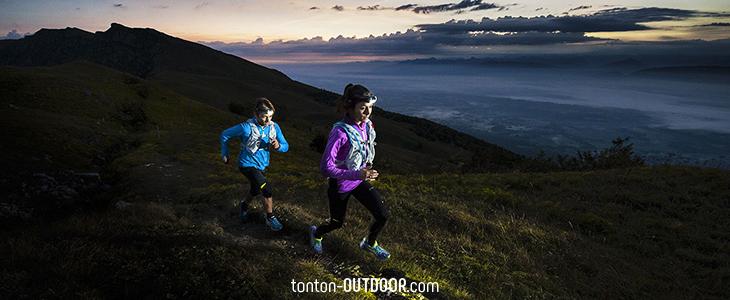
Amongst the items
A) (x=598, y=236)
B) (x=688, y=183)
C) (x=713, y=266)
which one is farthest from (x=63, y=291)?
(x=688, y=183)

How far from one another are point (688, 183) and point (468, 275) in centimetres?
1449

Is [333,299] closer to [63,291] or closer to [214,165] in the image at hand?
[63,291]

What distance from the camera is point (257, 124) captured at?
8.23m

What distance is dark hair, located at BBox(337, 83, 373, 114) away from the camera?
239 inches

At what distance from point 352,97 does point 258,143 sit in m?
3.09

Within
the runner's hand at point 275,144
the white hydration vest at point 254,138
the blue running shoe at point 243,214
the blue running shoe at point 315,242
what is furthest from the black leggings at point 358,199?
the blue running shoe at point 243,214

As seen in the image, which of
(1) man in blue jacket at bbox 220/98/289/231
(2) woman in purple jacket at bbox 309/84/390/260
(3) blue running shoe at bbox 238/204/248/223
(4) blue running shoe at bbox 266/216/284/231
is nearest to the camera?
(2) woman in purple jacket at bbox 309/84/390/260

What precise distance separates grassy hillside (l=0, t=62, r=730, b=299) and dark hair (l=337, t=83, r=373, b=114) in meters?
2.52

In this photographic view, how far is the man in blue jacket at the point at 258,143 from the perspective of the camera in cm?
809

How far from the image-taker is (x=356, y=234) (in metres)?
8.16

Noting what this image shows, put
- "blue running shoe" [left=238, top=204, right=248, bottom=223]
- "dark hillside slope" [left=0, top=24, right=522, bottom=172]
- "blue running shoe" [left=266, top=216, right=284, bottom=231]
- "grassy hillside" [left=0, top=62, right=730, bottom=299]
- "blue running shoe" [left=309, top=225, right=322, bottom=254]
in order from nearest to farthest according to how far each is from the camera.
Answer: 1. "grassy hillside" [left=0, top=62, right=730, bottom=299]
2. "blue running shoe" [left=309, top=225, right=322, bottom=254]
3. "blue running shoe" [left=266, top=216, right=284, bottom=231]
4. "blue running shoe" [left=238, top=204, right=248, bottom=223]
5. "dark hillside slope" [left=0, top=24, right=522, bottom=172]

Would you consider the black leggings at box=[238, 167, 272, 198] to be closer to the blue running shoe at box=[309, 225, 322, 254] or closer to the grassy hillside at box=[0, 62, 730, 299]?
the grassy hillside at box=[0, 62, 730, 299]

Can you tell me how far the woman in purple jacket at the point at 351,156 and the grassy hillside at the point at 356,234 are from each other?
976mm

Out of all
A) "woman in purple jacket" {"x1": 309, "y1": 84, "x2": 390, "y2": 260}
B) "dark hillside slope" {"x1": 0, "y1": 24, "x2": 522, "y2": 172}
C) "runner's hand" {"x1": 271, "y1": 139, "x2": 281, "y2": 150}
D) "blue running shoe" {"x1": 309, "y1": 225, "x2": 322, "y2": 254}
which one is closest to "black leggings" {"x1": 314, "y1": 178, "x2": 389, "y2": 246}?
"woman in purple jacket" {"x1": 309, "y1": 84, "x2": 390, "y2": 260}
